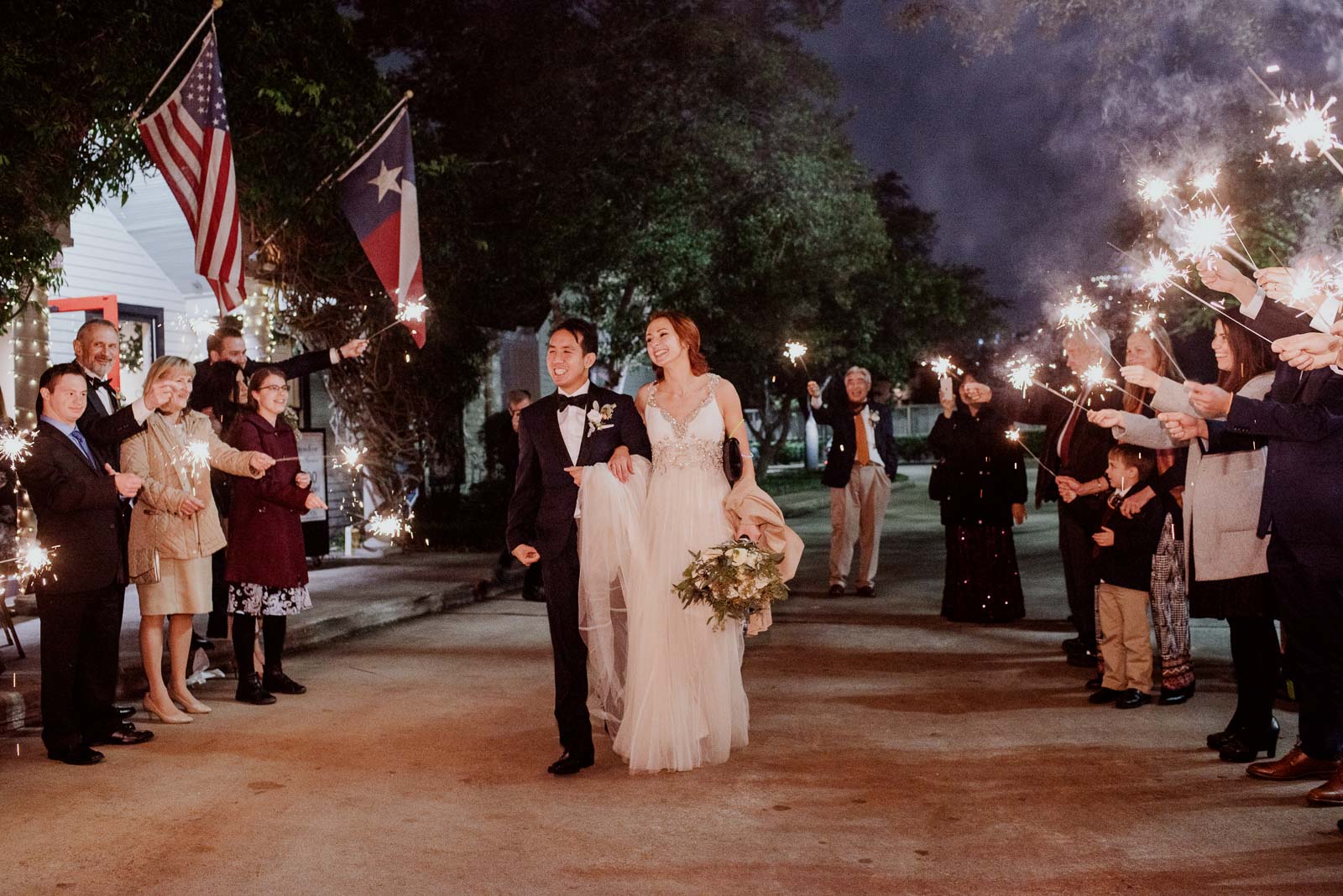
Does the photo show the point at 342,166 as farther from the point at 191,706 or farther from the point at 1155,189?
the point at 1155,189

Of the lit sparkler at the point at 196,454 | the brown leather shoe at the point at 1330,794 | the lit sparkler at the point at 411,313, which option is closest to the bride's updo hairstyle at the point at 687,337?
the lit sparkler at the point at 196,454

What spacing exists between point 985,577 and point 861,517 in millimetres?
2390

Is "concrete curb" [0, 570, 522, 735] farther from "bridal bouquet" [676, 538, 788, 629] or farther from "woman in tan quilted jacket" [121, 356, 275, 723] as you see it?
"bridal bouquet" [676, 538, 788, 629]

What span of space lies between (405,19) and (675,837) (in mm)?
20284

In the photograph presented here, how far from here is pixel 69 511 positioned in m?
6.36

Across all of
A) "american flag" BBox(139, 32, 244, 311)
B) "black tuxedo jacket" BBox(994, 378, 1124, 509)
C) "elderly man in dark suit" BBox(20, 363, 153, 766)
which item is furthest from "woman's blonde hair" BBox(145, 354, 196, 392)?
"black tuxedo jacket" BBox(994, 378, 1124, 509)

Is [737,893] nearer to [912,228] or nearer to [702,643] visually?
[702,643]

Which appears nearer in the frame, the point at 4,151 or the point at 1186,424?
the point at 1186,424

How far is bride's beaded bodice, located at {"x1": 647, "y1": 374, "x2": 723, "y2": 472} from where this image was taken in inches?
245

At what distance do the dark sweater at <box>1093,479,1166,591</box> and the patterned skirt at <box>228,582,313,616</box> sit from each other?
5.42m

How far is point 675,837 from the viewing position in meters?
4.83

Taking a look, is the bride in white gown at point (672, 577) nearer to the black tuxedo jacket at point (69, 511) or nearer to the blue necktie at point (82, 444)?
the black tuxedo jacket at point (69, 511)

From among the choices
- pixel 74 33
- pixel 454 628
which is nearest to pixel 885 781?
pixel 454 628

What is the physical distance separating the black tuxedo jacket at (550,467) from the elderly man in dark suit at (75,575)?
7.46ft
